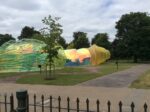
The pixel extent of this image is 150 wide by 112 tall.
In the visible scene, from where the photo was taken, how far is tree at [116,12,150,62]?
59734 millimetres

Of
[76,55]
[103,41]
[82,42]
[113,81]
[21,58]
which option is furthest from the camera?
[82,42]

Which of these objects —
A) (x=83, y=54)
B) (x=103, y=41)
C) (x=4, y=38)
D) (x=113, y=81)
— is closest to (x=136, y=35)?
(x=103, y=41)

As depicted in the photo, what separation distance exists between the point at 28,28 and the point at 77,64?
147 ft

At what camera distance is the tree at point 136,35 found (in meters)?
59.7

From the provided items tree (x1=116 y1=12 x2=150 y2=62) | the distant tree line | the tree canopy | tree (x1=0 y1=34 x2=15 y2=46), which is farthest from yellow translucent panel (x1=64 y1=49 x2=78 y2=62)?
tree (x1=0 y1=34 x2=15 y2=46)

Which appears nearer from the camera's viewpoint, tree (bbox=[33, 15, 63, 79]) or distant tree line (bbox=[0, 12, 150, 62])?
tree (bbox=[33, 15, 63, 79])

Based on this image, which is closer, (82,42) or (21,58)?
(21,58)

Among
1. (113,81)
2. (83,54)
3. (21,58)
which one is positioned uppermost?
(83,54)

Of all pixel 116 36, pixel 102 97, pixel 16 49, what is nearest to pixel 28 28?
pixel 116 36

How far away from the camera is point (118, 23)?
6769 centimetres

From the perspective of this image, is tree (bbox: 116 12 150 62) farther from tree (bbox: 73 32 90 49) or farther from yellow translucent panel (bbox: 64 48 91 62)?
yellow translucent panel (bbox: 64 48 91 62)

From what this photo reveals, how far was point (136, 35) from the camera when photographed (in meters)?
60.2

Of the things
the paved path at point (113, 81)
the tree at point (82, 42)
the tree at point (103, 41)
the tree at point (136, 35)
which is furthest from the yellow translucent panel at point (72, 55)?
the tree at point (82, 42)

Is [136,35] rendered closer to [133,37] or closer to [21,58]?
[133,37]
